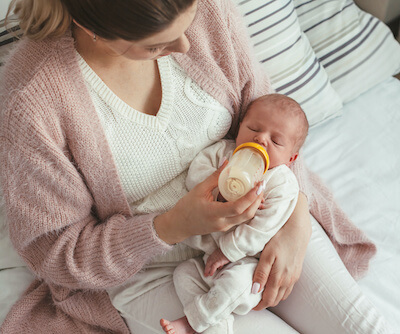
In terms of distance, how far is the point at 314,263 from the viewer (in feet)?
3.86

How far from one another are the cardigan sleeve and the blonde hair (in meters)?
0.15

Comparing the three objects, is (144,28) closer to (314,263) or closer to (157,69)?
(157,69)

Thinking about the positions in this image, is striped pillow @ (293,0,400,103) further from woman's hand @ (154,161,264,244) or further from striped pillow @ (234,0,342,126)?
woman's hand @ (154,161,264,244)

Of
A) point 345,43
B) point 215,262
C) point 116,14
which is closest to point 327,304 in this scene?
point 215,262

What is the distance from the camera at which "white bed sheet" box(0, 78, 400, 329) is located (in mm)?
1346

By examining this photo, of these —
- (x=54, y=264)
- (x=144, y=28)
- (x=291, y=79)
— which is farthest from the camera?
(x=291, y=79)

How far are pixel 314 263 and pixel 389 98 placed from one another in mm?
970

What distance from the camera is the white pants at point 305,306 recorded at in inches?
42.8

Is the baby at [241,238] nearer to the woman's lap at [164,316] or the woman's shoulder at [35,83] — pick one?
the woman's lap at [164,316]

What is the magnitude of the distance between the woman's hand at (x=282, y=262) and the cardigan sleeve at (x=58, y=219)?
0.24 meters

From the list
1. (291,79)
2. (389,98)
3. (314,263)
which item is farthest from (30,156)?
(389,98)

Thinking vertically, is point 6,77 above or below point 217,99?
above

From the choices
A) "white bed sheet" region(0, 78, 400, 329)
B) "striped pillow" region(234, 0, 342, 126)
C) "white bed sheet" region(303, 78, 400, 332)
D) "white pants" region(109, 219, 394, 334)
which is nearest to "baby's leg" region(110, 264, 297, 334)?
"white pants" region(109, 219, 394, 334)

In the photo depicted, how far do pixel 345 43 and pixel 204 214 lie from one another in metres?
1.15
